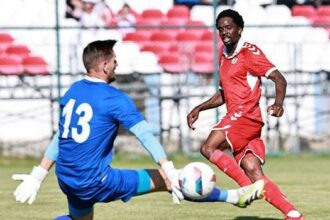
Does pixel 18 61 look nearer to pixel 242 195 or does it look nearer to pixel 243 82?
pixel 243 82

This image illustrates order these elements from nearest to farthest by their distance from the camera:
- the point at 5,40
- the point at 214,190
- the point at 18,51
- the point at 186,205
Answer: the point at 214,190, the point at 186,205, the point at 18,51, the point at 5,40

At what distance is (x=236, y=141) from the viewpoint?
403 inches

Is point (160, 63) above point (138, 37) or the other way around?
the other way around

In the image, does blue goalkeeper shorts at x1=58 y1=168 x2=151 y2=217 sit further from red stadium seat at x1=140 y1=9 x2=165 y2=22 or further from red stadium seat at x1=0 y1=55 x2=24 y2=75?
red stadium seat at x1=140 y1=9 x2=165 y2=22

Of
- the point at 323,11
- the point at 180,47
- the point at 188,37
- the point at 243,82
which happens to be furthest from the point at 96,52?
the point at 323,11

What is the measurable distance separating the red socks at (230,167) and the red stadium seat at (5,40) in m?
11.0

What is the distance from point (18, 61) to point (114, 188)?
1240cm

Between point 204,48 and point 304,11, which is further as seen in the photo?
point 304,11

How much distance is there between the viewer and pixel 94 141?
26.7 feet

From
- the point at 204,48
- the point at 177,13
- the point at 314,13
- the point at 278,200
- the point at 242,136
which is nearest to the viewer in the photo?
the point at 278,200

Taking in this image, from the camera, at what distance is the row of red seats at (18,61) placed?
66.3 feet

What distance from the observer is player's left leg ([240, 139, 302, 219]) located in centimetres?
959

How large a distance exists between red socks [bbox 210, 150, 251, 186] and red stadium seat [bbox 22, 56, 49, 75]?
1053cm

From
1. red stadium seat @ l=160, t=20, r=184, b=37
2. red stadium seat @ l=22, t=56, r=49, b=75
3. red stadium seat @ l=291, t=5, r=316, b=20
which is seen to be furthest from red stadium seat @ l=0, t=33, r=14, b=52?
red stadium seat @ l=291, t=5, r=316, b=20
